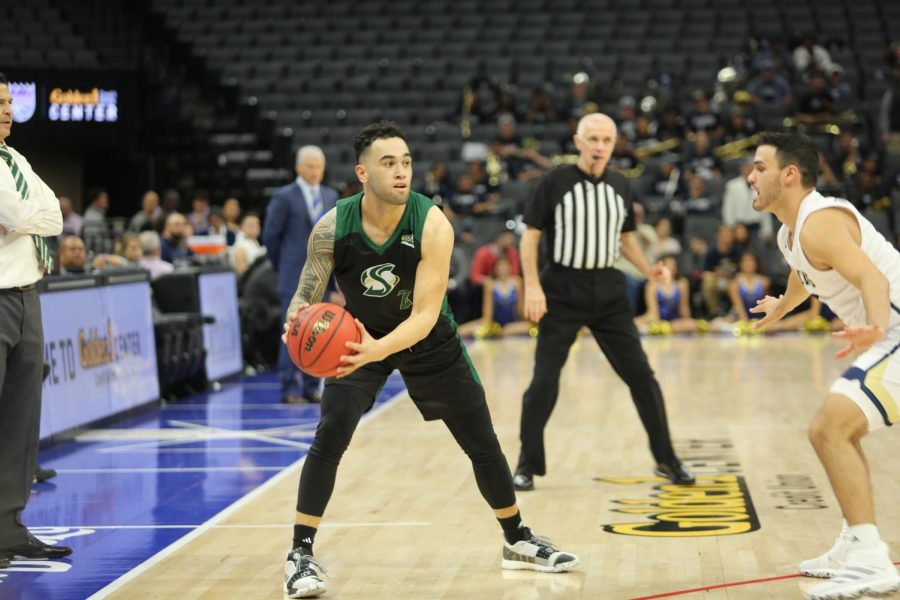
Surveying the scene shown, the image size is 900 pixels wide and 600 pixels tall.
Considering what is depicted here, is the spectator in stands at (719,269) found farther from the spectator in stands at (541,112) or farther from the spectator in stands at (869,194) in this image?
the spectator in stands at (541,112)

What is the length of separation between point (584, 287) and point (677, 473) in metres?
1.15

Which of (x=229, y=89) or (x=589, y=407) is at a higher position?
(x=229, y=89)

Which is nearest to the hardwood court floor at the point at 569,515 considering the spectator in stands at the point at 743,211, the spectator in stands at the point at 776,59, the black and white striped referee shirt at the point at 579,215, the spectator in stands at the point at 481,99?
the black and white striped referee shirt at the point at 579,215

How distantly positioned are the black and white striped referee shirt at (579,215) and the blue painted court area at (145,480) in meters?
2.20

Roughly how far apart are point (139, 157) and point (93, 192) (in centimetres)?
247

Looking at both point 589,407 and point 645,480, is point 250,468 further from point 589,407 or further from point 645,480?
point 589,407

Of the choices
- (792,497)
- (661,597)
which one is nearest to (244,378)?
(792,497)

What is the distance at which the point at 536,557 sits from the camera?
5.18 m

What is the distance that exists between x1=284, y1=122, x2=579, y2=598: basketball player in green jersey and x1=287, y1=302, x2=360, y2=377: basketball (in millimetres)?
120

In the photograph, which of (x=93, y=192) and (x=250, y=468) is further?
(x=93, y=192)

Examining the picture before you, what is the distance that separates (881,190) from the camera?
62.2 ft

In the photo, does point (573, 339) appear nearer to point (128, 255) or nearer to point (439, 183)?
point (128, 255)

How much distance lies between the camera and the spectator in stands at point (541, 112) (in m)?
21.4

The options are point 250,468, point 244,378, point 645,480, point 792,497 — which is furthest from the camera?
point 244,378
